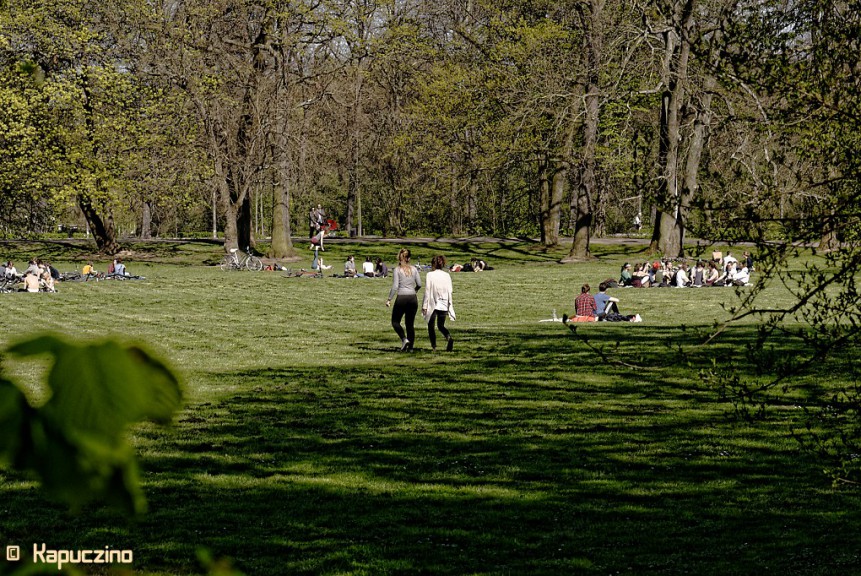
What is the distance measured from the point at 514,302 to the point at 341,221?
46.0 m

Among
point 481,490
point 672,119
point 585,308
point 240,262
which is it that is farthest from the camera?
point 240,262

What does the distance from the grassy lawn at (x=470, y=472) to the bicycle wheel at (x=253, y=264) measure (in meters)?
23.1

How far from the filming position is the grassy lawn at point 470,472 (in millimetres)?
7852

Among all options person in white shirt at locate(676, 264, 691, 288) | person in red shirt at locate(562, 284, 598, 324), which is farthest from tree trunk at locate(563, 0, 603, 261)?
person in red shirt at locate(562, 284, 598, 324)

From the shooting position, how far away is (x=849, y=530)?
8.62 metres

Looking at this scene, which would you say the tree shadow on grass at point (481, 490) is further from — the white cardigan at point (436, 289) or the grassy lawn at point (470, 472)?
the white cardigan at point (436, 289)

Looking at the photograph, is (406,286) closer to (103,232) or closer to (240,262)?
(240,262)

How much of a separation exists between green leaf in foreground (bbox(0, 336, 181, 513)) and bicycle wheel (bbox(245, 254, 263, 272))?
149ft

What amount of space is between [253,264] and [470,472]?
3671cm

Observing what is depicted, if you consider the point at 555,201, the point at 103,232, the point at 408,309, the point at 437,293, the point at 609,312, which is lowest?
the point at 609,312

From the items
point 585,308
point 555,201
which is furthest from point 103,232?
point 585,308

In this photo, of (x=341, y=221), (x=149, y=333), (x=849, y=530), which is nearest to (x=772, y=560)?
(x=849, y=530)

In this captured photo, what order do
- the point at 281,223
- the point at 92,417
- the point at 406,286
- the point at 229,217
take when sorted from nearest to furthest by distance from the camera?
the point at 92,417 → the point at 406,286 → the point at 229,217 → the point at 281,223

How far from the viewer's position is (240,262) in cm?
4616
